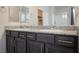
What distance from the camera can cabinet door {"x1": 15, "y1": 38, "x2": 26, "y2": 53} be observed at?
5.50 feet

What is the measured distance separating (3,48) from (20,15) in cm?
50

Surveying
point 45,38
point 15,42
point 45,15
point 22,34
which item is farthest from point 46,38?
point 15,42

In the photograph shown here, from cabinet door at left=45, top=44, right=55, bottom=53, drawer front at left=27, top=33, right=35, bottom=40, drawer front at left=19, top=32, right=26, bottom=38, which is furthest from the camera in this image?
drawer front at left=19, top=32, right=26, bottom=38

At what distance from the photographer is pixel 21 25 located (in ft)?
6.19

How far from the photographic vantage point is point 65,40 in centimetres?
117

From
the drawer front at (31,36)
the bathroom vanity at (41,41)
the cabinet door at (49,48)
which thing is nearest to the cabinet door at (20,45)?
the bathroom vanity at (41,41)

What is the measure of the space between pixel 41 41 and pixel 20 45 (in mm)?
444

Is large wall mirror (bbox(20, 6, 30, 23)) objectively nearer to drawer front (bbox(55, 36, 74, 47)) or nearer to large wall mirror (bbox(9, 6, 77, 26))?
large wall mirror (bbox(9, 6, 77, 26))

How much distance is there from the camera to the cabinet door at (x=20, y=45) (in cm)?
168

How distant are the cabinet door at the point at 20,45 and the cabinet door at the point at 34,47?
0.09m

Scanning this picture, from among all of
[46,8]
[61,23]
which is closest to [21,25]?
[46,8]

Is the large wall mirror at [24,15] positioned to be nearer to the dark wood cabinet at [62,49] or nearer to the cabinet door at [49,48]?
the cabinet door at [49,48]

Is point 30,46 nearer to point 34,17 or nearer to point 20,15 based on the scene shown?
point 34,17

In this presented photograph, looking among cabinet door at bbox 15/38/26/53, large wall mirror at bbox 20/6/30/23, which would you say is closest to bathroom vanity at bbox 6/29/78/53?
cabinet door at bbox 15/38/26/53
